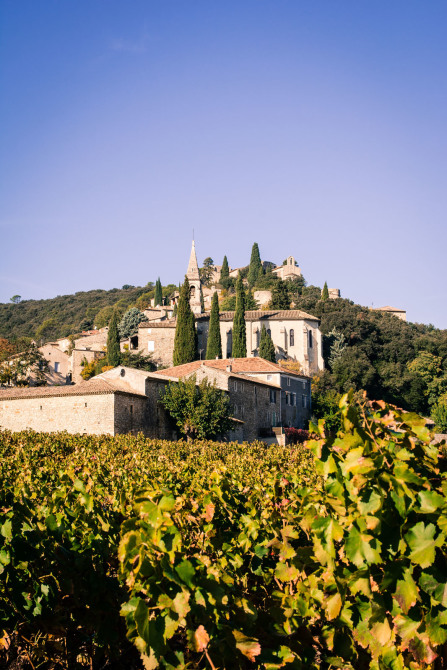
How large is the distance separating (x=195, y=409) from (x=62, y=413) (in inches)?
283

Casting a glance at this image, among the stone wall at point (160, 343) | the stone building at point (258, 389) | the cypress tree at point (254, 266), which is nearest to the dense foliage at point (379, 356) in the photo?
the stone building at point (258, 389)

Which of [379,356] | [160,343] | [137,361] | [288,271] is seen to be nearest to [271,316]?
[160,343]

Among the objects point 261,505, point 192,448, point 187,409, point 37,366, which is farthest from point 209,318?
point 261,505

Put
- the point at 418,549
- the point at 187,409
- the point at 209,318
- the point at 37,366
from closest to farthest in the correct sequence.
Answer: the point at 418,549
the point at 187,409
the point at 37,366
the point at 209,318

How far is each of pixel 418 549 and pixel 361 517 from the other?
32 cm

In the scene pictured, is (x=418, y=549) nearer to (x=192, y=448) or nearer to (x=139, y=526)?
(x=139, y=526)

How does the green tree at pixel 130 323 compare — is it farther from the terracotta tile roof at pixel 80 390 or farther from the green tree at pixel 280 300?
the terracotta tile roof at pixel 80 390

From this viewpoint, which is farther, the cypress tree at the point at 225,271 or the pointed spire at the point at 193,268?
the cypress tree at the point at 225,271

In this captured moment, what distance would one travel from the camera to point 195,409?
33.0m

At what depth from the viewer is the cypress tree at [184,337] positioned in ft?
194

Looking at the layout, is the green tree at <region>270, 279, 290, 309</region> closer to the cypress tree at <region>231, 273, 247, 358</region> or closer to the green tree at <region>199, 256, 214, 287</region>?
the cypress tree at <region>231, 273, 247, 358</region>

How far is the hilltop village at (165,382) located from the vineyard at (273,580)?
24.6 metres

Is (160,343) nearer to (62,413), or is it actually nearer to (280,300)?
(280,300)

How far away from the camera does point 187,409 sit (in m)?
33.1
